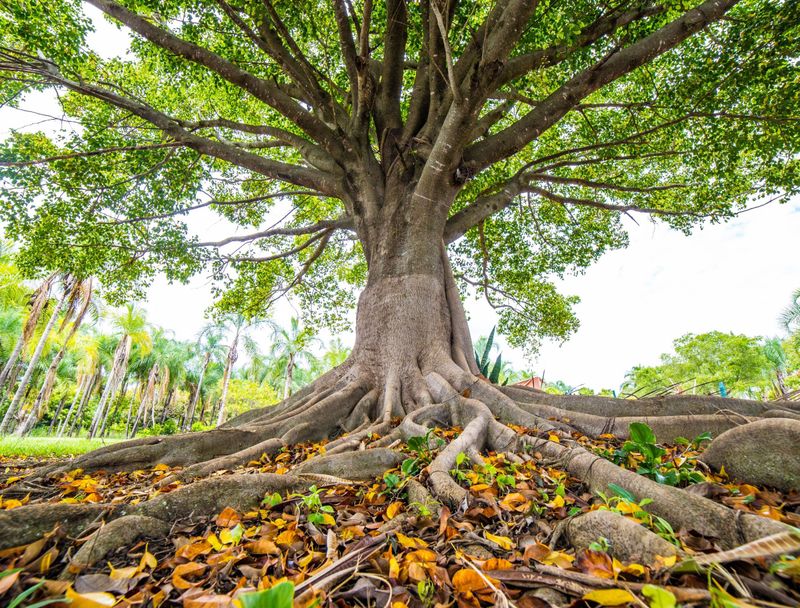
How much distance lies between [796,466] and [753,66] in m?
5.02

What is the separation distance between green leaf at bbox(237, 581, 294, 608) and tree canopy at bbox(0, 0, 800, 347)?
3508 mm

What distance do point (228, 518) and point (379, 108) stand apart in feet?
19.7

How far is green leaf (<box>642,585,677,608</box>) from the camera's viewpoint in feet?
2.93

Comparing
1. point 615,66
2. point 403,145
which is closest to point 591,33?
point 615,66

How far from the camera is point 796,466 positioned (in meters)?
1.89

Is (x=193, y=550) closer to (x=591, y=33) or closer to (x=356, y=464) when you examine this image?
(x=356, y=464)

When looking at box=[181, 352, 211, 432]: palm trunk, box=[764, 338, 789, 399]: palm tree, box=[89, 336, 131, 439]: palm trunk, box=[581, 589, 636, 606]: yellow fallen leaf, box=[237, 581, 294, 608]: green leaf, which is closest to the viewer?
box=[237, 581, 294, 608]: green leaf

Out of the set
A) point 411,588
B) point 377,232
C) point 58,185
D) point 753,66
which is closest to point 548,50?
point 753,66

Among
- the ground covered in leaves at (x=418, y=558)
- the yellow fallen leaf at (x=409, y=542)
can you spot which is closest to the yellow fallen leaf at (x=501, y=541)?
the ground covered in leaves at (x=418, y=558)

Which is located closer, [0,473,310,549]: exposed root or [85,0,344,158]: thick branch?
[0,473,310,549]: exposed root

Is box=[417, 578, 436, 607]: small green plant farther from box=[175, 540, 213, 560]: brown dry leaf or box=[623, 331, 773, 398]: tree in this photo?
box=[623, 331, 773, 398]: tree

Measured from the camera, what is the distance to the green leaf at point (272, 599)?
0.82 m

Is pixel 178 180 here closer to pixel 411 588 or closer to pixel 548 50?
pixel 548 50

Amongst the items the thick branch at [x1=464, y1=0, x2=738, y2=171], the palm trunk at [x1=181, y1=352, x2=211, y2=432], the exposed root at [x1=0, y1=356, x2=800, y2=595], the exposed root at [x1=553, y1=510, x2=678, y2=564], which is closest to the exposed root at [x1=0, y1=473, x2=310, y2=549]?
the exposed root at [x1=0, y1=356, x2=800, y2=595]
